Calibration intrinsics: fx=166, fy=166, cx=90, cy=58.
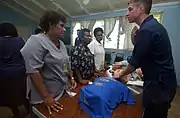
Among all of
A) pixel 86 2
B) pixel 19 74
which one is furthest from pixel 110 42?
pixel 19 74

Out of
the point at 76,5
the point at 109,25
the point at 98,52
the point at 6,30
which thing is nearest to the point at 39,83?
the point at 6,30

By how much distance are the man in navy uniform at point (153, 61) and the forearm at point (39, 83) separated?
2.08 feet

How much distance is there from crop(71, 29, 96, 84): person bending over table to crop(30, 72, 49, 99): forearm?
696 millimetres

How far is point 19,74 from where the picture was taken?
86.8 inches

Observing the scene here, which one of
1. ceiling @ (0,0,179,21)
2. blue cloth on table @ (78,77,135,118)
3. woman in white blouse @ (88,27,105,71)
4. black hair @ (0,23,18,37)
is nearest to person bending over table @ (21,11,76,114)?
blue cloth on table @ (78,77,135,118)

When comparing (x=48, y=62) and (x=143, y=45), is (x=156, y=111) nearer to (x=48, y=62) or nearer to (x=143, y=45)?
(x=143, y=45)

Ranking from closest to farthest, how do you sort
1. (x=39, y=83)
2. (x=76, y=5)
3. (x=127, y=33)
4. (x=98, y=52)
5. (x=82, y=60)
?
(x=39, y=83), (x=82, y=60), (x=98, y=52), (x=127, y=33), (x=76, y=5)

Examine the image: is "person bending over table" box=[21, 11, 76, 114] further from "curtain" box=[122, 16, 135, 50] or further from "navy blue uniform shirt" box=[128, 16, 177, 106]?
"curtain" box=[122, 16, 135, 50]

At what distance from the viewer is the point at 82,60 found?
6.41ft

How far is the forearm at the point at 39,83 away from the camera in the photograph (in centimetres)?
117

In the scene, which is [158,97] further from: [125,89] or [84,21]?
[84,21]

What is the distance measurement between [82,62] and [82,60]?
0.02m

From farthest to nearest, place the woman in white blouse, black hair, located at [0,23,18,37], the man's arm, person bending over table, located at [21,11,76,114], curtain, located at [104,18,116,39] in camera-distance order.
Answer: curtain, located at [104,18,116,39]
the woman in white blouse
black hair, located at [0,23,18,37]
person bending over table, located at [21,11,76,114]
the man's arm

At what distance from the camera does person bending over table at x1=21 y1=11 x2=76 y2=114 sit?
1.16 meters
